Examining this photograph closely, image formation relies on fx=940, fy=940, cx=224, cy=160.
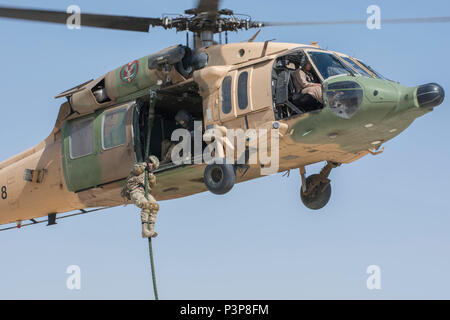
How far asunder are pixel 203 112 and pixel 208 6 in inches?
74.4

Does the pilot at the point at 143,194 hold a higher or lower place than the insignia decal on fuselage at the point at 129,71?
lower

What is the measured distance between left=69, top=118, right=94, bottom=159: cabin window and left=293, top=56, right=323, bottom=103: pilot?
455 cm

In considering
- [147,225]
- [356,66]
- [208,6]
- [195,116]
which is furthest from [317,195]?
[208,6]

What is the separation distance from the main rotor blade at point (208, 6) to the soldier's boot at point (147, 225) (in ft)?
12.5

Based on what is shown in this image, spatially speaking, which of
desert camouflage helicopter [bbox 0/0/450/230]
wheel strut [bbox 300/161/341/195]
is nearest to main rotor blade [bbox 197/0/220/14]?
desert camouflage helicopter [bbox 0/0/450/230]

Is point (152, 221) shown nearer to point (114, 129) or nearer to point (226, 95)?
point (226, 95)

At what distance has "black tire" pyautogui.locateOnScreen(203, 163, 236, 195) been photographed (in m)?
15.7

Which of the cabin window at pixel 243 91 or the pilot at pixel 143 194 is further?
the cabin window at pixel 243 91

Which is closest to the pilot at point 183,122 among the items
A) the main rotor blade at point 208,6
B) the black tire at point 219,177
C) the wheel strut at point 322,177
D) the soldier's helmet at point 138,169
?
the soldier's helmet at point 138,169

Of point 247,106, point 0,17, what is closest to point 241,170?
point 247,106

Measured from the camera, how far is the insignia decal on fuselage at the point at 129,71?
17.5 metres

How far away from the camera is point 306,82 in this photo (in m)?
15.7

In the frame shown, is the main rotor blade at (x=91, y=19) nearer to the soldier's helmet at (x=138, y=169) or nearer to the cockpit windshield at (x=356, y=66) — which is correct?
the soldier's helmet at (x=138, y=169)

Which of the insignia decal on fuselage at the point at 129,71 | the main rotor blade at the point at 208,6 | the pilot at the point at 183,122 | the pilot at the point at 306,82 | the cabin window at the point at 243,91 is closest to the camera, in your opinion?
the pilot at the point at 306,82
